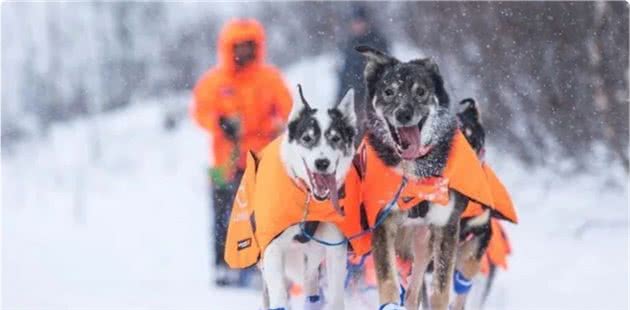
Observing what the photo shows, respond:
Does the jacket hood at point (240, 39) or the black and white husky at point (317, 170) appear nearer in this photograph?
the black and white husky at point (317, 170)

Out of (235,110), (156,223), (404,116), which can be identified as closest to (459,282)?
(404,116)

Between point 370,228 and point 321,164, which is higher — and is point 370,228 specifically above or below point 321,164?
below

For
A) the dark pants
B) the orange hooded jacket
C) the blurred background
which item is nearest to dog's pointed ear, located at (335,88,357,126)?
the orange hooded jacket

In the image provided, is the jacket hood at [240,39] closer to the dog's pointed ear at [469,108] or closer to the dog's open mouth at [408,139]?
the dog's pointed ear at [469,108]

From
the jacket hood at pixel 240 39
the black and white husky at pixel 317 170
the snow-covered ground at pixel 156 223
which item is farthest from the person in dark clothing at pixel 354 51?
the black and white husky at pixel 317 170

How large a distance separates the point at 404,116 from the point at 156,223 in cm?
215

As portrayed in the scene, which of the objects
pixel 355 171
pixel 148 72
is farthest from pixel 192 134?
pixel 355 171

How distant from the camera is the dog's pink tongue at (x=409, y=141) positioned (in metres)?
3.01

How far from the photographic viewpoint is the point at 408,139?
3018 millimetres

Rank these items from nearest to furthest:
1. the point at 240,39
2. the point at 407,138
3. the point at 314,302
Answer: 1. the point at 407,138
2. the point at 314,302
3. the point at 240,39

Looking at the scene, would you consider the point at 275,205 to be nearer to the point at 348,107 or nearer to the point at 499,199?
the point at 348,107

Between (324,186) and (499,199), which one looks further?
(499,199)

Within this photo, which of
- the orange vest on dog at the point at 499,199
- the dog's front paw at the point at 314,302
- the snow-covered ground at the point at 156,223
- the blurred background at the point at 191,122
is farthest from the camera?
the blurred background at the point at 191,122

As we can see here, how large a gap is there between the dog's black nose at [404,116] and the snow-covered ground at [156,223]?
125 centimetres
